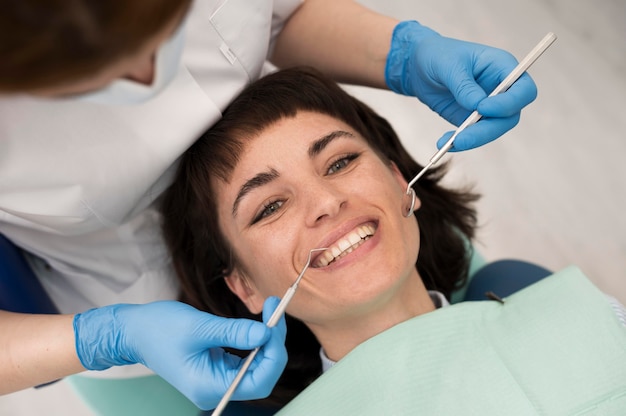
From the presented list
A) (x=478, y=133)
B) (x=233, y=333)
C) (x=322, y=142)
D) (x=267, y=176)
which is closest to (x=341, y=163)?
(x=322, y=142)

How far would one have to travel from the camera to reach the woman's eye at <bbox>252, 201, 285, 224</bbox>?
126 cm

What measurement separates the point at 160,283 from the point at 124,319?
44 centimetres

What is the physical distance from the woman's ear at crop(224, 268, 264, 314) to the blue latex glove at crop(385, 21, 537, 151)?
1.70 feet

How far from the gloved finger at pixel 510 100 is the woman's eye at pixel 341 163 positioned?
0.28 m

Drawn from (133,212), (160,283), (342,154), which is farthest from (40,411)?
(342,154)

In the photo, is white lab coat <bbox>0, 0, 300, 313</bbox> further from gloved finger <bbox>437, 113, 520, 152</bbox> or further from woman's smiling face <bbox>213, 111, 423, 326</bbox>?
gloved finger <bbox>437, 113, 520, 152</bbox>

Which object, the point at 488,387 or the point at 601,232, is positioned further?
the point at 601,232

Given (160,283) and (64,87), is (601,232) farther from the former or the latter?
(64,87)

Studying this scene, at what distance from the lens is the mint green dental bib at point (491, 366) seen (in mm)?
1124

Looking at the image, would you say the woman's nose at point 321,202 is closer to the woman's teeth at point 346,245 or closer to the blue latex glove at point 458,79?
the woman's teeth at point 346,245

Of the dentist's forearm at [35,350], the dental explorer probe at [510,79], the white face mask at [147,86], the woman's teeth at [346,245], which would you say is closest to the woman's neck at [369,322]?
the woman's teeth at [346,245]

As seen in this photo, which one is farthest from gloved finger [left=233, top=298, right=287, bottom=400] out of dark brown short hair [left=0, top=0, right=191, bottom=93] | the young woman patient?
dark brown short hair [left=0, top=0, right=191, bottom=93]

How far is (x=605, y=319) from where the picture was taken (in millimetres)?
1211

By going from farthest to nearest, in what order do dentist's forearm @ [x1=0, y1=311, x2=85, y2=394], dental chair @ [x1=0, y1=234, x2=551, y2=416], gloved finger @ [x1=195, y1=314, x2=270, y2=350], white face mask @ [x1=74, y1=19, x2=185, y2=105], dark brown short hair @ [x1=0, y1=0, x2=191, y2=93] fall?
dental chair @ [x1=0, y1=234, x2=551, y2=416]
dentist's forearm @ [x1=0, y1=311, x2=85, y2=394]
gloved finger @ [x1=195, y1=314, x2=270, y2=350]
white face mask @ [x1=74, y1=19, x2=185, y2=105]
dark brown short hair @ [x1=0, y1=0, x2=191, y2=93]
